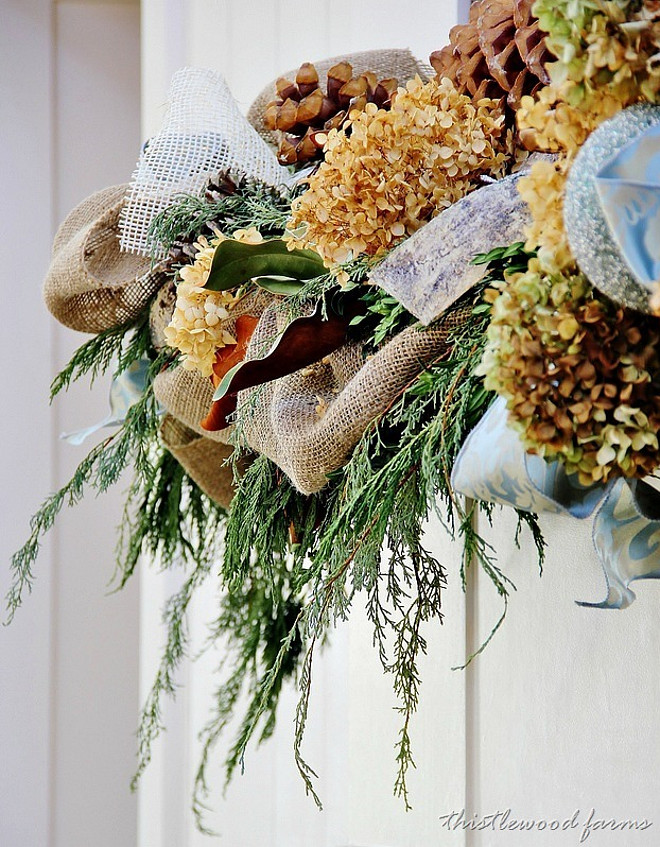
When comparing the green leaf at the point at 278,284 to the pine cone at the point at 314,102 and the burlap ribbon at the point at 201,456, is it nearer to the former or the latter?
the pine cone at the point at 314,102

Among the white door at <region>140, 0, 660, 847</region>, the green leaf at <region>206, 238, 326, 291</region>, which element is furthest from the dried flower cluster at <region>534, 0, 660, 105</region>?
the white door at <region>140, 0, 660, 847</region>

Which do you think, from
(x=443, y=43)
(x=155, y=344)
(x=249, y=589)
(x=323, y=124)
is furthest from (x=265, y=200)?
(x=249, y=589)

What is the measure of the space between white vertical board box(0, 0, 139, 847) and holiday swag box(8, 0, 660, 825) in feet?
2.24

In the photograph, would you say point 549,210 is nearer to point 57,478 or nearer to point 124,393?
point 124,393

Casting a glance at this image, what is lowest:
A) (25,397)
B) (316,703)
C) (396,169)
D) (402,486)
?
(316,703)

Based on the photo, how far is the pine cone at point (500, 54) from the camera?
41cm

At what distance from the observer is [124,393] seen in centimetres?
71

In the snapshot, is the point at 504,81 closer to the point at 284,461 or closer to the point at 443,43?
the point at 284,461

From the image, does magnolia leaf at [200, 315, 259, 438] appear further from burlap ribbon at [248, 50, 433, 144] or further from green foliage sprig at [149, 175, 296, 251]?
burlap ribbon at [248, 50, 433, 144]

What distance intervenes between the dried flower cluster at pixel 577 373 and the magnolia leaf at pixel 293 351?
0.16m

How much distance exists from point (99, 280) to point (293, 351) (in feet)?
0.79

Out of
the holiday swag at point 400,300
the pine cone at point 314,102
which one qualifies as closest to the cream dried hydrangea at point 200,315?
the holiday swag at point 400,300

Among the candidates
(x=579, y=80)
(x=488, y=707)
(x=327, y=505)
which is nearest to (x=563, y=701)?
(x=488, y=707)

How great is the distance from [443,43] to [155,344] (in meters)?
0.32
